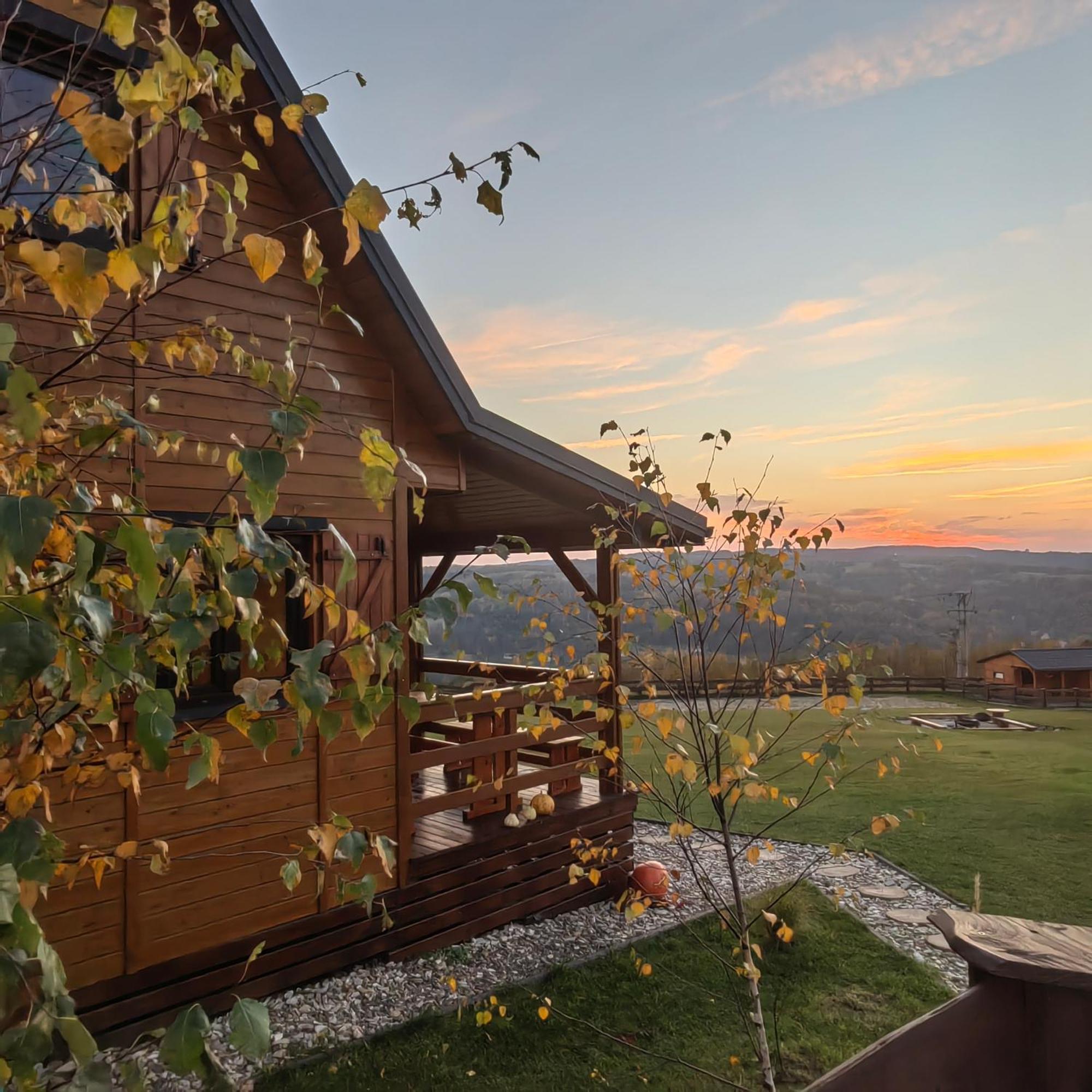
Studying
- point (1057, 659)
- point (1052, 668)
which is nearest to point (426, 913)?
point (1052, 668)

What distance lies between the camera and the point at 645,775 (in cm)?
1089

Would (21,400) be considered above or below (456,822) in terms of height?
above

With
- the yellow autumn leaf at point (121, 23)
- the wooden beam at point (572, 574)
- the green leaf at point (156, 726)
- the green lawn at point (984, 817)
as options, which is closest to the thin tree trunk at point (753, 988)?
the green lawn at point (984, 817)

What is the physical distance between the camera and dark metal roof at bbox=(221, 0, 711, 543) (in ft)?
A: 14.7

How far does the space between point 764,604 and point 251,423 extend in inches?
139

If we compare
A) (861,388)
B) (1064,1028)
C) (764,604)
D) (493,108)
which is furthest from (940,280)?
(1064,1028)

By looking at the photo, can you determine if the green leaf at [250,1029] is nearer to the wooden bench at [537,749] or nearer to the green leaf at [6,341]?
the green leaf at [6,341]

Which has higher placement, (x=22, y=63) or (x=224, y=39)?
(x=224, y=39)

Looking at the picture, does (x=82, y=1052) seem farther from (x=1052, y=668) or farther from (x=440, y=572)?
(x=1052, y=668)

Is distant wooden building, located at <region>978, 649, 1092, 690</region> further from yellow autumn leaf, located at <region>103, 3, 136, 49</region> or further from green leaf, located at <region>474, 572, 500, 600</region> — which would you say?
yellow autumn leaf, located at <region>103, 3, 136, 49</region>

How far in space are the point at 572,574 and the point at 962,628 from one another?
2934 centimetres

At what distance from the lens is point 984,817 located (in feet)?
31.6

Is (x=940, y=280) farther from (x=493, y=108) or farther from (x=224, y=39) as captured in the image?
(x=224, y=39)

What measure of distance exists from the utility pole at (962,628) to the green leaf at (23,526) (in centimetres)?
3441
